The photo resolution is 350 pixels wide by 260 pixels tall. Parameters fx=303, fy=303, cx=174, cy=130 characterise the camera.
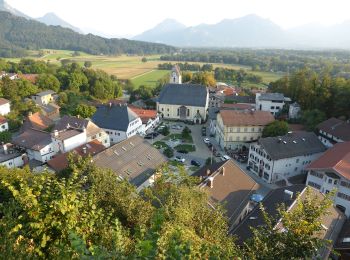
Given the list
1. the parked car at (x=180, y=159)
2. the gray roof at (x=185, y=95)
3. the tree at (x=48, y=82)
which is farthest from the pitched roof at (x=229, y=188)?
the tree at (x=48, y=82)

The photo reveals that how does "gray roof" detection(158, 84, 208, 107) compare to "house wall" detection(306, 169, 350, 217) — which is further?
"gray roof" detection(158, 84, 208, 107)

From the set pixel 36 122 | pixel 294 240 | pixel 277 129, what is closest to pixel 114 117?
pixel 36 122

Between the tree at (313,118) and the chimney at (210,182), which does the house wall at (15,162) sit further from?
the tree at (313,118)

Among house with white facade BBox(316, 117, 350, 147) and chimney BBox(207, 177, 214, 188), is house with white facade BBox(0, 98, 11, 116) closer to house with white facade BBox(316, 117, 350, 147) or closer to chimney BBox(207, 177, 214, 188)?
chimney BBox(207, 177, 214, 188)

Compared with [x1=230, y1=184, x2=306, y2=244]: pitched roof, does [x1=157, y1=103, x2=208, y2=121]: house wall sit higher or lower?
lower

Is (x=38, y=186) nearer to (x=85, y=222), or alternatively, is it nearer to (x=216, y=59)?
(x=85, y=222)

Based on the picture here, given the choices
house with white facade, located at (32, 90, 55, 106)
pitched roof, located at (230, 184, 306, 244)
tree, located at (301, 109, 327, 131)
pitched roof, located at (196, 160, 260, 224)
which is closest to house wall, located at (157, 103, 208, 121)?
tree, located at (301, 109, 327, 131)

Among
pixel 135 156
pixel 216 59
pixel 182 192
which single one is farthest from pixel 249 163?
pixel 216 59
